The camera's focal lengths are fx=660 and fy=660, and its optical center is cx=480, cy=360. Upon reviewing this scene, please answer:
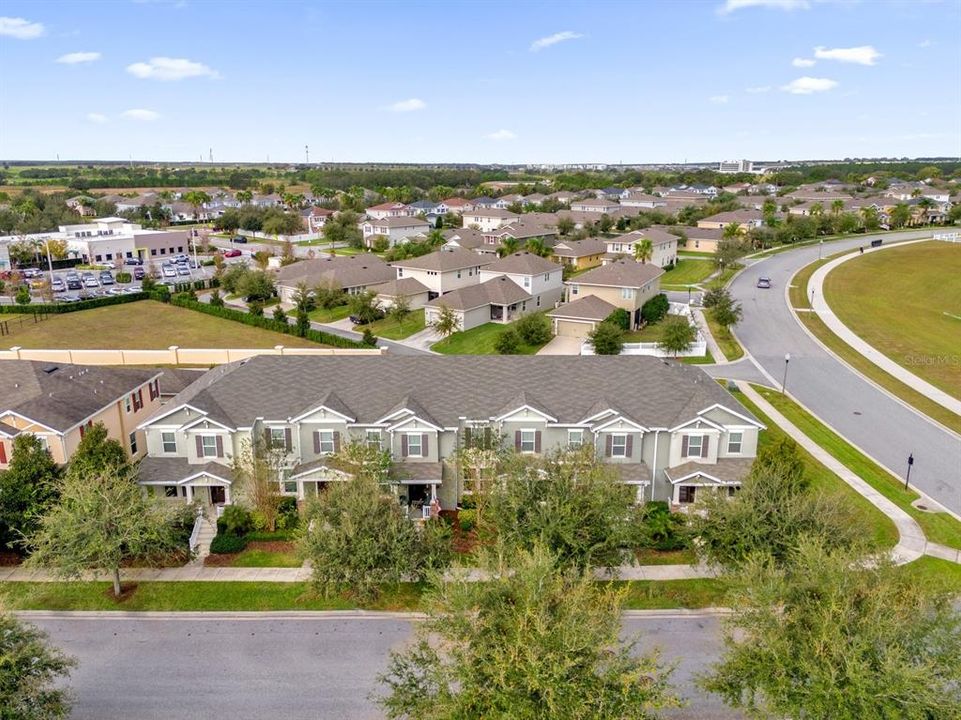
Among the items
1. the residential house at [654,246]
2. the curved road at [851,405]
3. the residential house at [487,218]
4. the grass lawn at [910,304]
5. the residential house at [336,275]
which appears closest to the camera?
the curved road at [851,405]

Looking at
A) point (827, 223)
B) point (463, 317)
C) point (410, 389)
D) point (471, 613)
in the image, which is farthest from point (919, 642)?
point (827, 223)

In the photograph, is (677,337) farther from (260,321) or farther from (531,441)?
(260,321)

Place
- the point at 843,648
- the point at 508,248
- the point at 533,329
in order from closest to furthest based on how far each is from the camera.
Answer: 1. the point at 843,648
2. the point at 533,329
3. the point at 508,248

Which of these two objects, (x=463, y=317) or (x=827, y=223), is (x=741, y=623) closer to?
(x=463, y=317)

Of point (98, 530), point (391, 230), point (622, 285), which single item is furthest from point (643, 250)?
point (98, 530)

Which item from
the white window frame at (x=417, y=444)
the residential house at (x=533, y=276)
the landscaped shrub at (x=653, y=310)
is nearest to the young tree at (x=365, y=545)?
the white window frame at (x=417, y=444)

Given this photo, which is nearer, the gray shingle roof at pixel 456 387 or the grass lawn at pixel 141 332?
the gray shingle roof at pixel 456 387

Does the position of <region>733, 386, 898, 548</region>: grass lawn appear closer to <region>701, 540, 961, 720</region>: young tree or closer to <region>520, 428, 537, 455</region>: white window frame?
<region>701, 540, 961, 720</region>: young tree

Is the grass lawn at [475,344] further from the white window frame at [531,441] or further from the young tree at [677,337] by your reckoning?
the white window frame at [531,441]
